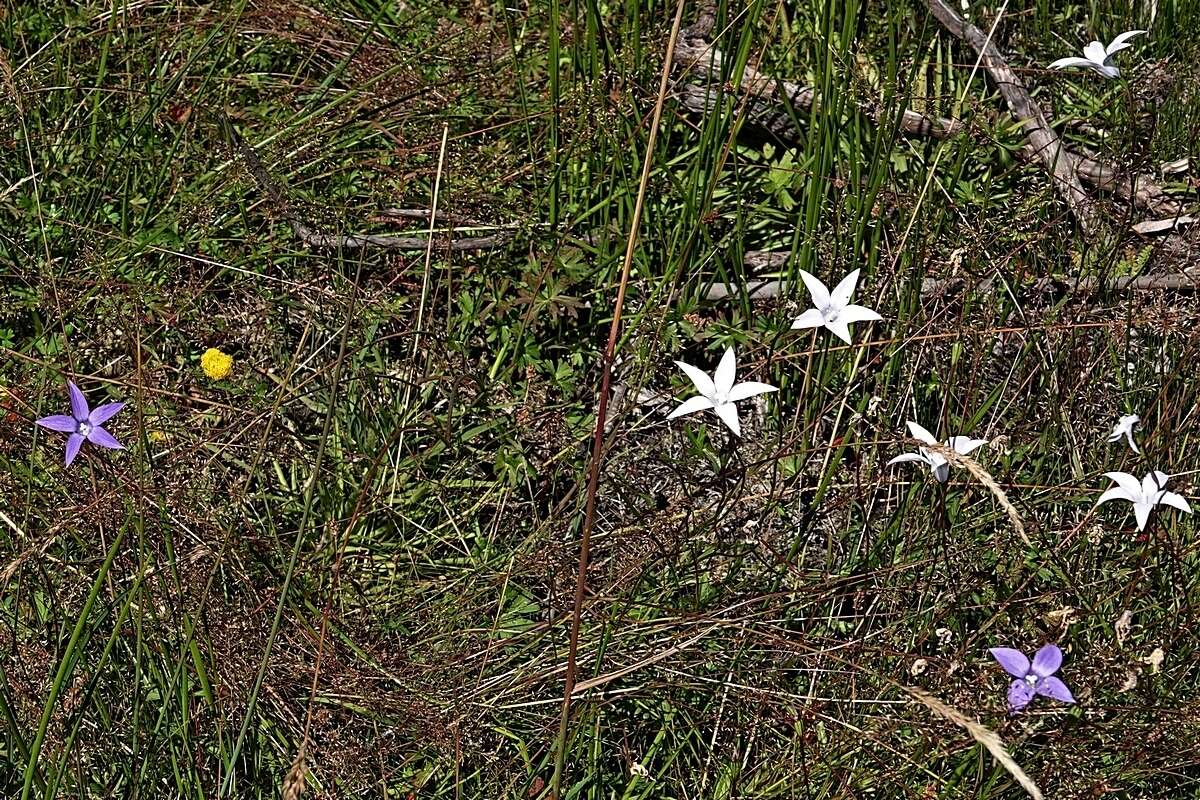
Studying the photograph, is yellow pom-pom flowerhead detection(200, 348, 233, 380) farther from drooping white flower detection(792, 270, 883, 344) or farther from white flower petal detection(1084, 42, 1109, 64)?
white flower petal detection(1084, 42, 1109, 64)

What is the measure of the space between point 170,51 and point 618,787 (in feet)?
6.40

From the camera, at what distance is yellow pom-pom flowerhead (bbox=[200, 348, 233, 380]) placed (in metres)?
2.37

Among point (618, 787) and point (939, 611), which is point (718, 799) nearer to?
point (618, 787)

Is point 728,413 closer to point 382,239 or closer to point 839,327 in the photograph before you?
point 839,327

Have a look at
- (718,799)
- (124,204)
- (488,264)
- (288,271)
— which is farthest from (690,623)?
(124,204)

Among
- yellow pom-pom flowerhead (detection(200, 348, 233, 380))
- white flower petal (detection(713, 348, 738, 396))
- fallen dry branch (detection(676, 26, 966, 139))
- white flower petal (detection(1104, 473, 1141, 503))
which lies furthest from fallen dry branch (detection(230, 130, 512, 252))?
white flower petal (detection(1104, 473, 1141, 503))

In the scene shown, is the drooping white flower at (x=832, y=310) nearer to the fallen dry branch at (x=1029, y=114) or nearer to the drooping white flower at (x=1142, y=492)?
the drooping white flower at (x=1142, y=492)

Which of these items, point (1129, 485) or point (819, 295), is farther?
point (819, 295)

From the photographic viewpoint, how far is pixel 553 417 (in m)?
2.33

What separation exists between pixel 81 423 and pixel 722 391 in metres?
0.95

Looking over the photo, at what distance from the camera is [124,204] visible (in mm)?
2582

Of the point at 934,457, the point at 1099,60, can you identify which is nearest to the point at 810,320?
the point at 934,457

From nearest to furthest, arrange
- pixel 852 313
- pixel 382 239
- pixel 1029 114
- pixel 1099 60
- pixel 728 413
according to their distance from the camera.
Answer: pixel 728 413
pixel 852 313
pixel 1099 60
pixel 382 239
pixel 1029 114

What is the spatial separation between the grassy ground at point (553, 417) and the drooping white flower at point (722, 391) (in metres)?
0.12
